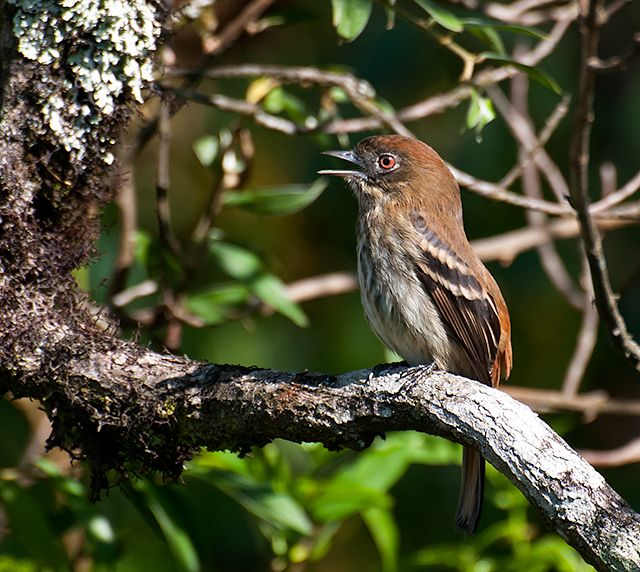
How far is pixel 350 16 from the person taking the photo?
392 centimetres

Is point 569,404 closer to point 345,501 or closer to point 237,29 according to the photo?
point 345,501

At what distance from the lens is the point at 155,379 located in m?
3.33

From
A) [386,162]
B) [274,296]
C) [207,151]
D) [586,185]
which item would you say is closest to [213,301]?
[274,296]

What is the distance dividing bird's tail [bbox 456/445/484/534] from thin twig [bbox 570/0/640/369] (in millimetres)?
817

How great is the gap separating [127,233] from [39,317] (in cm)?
170

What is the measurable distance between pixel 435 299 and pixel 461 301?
124 millimetres

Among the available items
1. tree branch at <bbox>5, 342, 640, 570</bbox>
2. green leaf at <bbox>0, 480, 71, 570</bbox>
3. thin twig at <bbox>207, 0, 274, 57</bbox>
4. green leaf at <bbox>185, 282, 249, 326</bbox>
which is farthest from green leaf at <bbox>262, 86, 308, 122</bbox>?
green leaf at <bbox>0, 480, 71, 570</bbox>

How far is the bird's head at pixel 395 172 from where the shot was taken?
4816mm

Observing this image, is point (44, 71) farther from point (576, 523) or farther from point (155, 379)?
point (576, 523)

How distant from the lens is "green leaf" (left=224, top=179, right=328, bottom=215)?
15.7 feet

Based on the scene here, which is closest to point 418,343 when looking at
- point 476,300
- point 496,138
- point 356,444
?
point 476,300

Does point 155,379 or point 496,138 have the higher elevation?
point 155,379

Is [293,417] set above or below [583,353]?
above

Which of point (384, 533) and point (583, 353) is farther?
point (583, 353)
